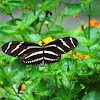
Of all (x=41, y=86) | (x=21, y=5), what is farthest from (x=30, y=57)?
(x=21, y=5)

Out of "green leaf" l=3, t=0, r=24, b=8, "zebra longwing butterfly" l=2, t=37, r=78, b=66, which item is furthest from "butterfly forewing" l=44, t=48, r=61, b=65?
"green leaf" l=3, t=0, r=24, b=8

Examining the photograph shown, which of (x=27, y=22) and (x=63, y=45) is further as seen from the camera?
(x=27, y=22)

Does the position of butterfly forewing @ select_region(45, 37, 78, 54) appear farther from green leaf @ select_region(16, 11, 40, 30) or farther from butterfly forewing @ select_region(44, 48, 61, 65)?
green leaf @ select_region(16, 11, 40, 30)

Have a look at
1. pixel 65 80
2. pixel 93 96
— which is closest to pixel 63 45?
pixel 65 80

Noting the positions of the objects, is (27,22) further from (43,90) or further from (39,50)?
(43,90)

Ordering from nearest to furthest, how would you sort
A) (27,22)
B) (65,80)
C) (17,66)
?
(65,80) → (27,22) → (17,66)

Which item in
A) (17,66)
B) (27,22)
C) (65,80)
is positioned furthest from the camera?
(17,66)

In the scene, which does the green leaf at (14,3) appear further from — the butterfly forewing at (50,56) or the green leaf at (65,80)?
the green leaf at (65,80)

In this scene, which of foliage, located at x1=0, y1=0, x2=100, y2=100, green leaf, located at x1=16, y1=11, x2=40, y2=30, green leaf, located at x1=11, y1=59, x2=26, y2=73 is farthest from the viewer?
green leaf, located at x1=11, y1=59, x2=26, y2=73
